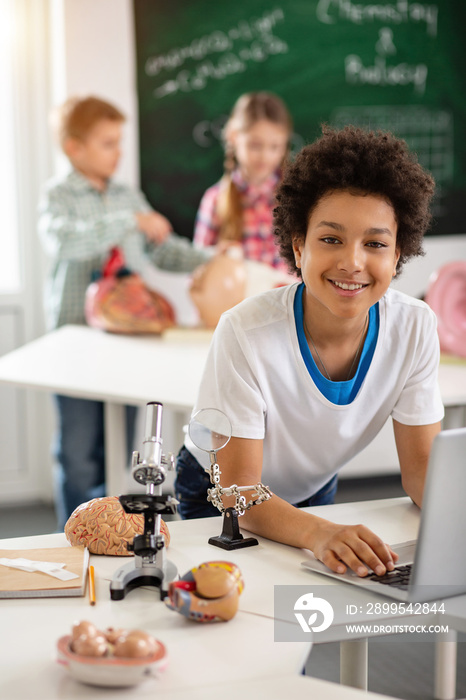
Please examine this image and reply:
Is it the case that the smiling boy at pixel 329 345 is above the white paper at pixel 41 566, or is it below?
above

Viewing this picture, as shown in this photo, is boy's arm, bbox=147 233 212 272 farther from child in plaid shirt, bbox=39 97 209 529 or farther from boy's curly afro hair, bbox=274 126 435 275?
boy's curly afro hair, bbox=274 126 435 275

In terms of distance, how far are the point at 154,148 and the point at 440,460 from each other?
9.06ft

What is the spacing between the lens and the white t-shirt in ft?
4.89

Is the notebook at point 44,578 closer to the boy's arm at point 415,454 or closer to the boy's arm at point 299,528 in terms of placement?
the boy's arm at point 299,528

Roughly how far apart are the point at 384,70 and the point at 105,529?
10.4 feet

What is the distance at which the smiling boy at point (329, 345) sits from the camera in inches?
57.5

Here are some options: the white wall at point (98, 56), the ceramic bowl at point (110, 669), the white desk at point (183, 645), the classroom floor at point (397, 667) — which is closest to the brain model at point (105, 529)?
the white desk at point (183, 645)

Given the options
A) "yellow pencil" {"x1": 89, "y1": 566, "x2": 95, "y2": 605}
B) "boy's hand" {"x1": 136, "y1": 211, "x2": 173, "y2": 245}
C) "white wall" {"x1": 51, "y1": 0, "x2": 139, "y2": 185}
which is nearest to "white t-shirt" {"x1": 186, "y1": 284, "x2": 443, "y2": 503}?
"yellow pencil" {"x1": 89, "y1": 566, "x2": 95, "y2": 605}

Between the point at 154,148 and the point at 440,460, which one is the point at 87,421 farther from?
the point at 440,460

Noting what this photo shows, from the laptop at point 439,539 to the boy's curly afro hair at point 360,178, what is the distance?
1.76ft

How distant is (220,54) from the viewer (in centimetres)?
363

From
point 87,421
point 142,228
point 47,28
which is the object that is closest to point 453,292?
point 142,228

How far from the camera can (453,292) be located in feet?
8.89

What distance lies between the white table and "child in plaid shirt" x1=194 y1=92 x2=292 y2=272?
0.51 meters
